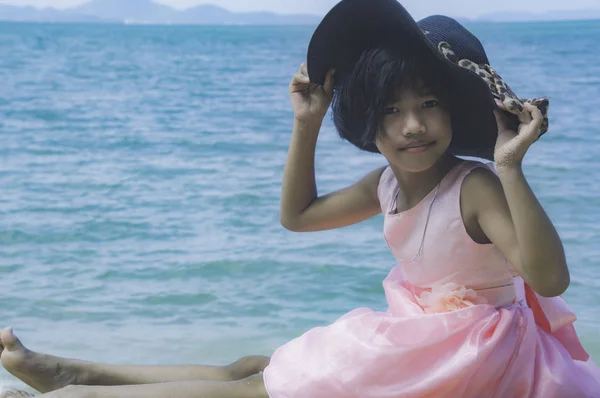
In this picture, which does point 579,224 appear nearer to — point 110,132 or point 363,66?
point 363,66

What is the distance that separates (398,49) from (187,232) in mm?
3488

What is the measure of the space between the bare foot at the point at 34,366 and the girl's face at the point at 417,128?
34.7 inches

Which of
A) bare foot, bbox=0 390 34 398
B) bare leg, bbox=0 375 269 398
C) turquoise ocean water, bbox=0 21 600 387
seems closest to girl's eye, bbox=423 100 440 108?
bare leg, bbox=0 375 269 398

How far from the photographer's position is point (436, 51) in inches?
71.2

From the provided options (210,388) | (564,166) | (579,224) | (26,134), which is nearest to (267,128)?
(26,134)

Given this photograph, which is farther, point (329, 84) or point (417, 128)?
point (329, 84)

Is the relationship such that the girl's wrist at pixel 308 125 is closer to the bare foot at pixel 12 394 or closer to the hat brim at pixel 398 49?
the hat brim at pixel 398 49

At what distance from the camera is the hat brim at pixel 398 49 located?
6.01ft

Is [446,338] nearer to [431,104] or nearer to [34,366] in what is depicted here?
[431,104]

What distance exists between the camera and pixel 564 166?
6.51 meters

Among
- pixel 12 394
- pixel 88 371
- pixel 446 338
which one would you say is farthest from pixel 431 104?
pixel 12 394

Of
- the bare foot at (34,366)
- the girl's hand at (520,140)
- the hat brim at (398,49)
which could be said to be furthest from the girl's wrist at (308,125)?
the bare foot at (34,366)

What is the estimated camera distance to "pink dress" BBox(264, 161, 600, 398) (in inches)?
72.3

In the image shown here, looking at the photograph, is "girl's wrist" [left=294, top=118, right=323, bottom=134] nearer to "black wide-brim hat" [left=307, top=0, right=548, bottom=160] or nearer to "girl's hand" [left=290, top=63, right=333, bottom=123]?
"girl's hand" [left=290, top=63, right=333, bottom=123]
